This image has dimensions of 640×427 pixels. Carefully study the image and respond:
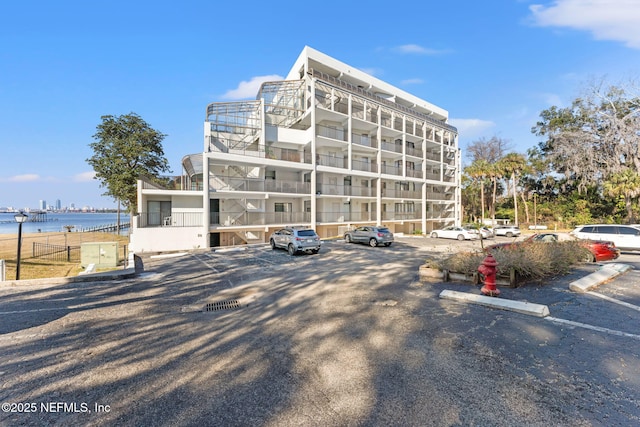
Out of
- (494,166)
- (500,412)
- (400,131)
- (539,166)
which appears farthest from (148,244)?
(539,166)

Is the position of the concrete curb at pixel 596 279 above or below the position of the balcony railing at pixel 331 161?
below

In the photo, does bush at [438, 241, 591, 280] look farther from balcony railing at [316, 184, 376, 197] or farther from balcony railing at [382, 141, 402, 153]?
balcony railing at [382, 141, 402, 153]

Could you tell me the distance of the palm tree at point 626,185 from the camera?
2641 cm

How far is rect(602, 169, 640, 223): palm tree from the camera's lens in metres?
26.4

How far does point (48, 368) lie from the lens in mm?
3891

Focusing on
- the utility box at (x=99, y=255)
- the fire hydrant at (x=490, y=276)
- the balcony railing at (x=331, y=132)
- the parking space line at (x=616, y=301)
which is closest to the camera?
the parking space line at (x=616, y=301)

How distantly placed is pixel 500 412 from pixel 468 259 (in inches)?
252

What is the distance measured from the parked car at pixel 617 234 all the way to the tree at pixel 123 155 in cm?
3649

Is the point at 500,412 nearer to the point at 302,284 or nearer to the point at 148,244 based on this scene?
the point at 302,284

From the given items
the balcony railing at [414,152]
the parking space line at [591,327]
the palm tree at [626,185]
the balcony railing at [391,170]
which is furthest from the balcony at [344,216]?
the palm tree at [626,185]

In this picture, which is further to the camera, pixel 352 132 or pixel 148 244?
pixel 352 132

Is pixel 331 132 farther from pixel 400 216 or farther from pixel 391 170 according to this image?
pixel 400 216

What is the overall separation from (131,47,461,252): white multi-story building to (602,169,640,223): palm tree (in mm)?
15861

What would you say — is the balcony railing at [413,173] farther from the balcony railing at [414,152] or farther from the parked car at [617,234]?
the parked car at [617,234]
